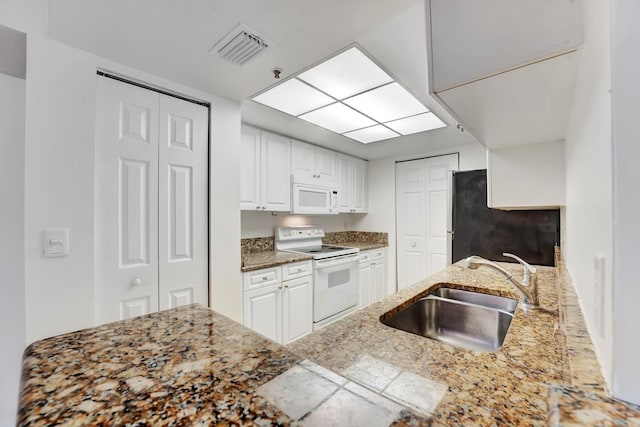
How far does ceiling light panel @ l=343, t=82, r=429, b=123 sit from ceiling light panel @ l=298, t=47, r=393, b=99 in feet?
0.31

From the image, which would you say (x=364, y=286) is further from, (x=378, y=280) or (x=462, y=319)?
(x=462, y=319)

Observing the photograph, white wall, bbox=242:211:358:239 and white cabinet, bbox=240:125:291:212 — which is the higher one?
white cabinet, bbox=240:125:291:212

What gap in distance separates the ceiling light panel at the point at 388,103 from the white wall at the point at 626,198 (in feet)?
5.12

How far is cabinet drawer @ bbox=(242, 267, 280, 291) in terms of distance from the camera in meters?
2.17

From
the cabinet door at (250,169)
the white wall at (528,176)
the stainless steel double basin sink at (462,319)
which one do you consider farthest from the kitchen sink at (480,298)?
the cabinet door at (250,169)

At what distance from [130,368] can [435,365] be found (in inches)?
26.4

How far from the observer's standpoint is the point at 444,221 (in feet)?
11.2

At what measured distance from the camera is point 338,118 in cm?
242

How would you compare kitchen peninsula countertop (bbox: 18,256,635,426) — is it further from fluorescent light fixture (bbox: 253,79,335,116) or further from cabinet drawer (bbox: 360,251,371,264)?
cabinet drawer (bbox: 360,251,371,264)

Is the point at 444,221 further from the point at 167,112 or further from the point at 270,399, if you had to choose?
the point at 270,399

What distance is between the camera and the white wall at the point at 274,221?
9.84 feet

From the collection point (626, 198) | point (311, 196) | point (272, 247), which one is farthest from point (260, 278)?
point (626, 198)

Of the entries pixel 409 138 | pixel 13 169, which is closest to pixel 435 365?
pixel 13 169

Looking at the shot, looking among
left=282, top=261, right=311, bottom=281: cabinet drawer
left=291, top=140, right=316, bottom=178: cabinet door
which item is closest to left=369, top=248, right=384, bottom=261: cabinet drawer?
left=282, top=261, right=311, bottom=281: cabinet drawer
